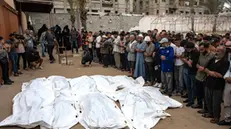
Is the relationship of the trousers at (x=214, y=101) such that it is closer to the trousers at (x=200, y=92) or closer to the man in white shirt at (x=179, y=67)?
the trousers at (x=200, y=92)

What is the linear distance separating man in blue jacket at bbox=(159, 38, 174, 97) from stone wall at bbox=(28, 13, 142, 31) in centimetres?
1614

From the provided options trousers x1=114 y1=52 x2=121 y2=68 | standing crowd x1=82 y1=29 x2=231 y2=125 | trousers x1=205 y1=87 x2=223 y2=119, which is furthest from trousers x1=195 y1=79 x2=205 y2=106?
trousers x1=114 y1=52 x2=121 y2=68

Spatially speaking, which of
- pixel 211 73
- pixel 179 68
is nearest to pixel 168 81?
pixel 179 68

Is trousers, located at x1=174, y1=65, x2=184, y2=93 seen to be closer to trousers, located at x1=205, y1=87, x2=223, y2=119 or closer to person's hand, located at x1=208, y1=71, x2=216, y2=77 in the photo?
trousers, located at x1=205, y1=87, x2=223, y2=119

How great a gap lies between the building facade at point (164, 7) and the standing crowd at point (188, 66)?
5068cm

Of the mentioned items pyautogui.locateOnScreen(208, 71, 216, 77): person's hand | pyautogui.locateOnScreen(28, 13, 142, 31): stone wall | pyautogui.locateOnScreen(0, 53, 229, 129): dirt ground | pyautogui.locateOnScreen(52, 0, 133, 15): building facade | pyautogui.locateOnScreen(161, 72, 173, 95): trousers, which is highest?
pyautogui.locateOnScreen(52, 0, 133, 15): building facade

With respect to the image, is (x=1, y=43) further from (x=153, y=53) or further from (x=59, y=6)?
(x=59, y=6)

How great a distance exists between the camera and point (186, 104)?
623cm

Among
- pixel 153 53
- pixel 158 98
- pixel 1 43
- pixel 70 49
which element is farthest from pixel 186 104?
pixel 70 49

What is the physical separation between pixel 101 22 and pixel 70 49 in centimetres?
793

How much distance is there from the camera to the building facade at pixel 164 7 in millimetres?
58750

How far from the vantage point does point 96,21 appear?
24438 millimetres

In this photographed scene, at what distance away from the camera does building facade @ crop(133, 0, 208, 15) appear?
58750 millimetres

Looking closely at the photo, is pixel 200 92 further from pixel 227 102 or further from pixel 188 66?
Answer: pixel 227 102
